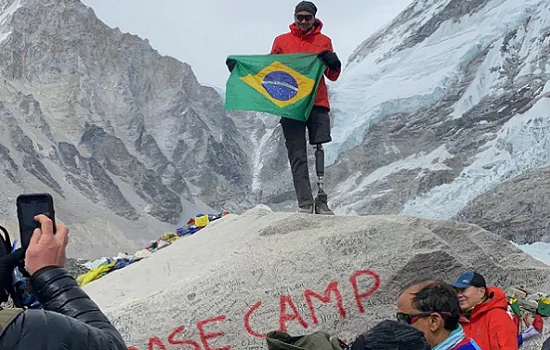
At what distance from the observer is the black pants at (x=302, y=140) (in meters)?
5.90

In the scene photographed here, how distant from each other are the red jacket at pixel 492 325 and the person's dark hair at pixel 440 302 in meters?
0.71

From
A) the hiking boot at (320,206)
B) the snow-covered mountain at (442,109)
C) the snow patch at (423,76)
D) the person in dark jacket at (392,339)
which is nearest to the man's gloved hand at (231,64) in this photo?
the hiking boot at (320,206)

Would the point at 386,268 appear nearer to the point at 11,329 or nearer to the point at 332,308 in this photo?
the point at 332,308

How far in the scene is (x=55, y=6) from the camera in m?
94.2

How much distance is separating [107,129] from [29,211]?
8450 centimetres

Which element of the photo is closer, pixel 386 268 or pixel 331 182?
pixel 386 268

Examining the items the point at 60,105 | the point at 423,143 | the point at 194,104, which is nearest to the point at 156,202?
the point at 60,105

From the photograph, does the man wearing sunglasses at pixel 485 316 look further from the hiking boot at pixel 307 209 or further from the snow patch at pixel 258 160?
the snow patch at pixel 258 160

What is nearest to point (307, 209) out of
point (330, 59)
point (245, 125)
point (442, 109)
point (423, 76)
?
point (330, 59)

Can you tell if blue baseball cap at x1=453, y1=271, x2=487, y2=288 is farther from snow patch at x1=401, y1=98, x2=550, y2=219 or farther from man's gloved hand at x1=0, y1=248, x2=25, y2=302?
snow patch at x1=401, y1=98, x2=550, y2=219

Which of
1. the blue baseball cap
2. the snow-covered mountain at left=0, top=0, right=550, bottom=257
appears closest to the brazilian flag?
the blue baseball cap

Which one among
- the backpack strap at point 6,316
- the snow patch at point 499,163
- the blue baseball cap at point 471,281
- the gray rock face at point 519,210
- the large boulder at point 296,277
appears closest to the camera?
the backpack strap at point 6,316

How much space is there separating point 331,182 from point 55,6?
2229 inches

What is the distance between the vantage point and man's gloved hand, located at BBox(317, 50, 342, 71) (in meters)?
5.89
